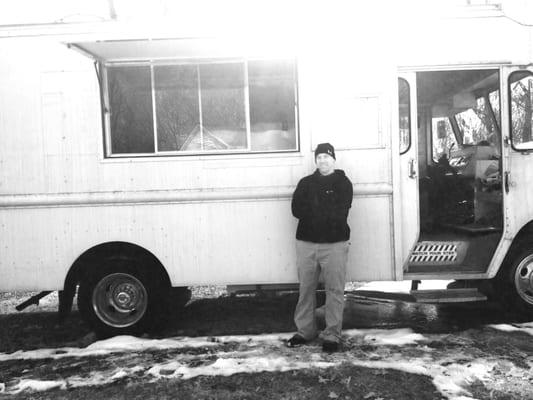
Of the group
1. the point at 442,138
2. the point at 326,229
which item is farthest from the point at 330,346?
the point at 442,138

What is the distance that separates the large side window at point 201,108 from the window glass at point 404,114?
1.05m

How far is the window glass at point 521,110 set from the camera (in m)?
4.82

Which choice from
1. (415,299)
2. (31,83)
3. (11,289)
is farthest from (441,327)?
(31,83)

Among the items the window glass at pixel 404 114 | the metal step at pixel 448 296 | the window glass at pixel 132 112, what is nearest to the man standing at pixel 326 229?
the window glass at pixel 404 114

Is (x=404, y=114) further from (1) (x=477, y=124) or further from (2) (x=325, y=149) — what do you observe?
(1) (x=477, y=124)

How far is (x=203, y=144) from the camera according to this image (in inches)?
185

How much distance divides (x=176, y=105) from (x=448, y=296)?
3.20 meters

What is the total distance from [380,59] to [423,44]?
0.44 metres

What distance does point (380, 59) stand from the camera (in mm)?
4621

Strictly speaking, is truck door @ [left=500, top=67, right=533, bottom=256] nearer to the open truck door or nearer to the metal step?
the open truck door

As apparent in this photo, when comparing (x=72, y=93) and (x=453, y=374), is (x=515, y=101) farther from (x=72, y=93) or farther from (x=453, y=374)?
(x=72, y=93)

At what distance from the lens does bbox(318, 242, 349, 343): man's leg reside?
426 cm

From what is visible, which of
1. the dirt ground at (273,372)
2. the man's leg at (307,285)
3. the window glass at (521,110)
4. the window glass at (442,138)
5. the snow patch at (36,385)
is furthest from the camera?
the window glass at (442,138)

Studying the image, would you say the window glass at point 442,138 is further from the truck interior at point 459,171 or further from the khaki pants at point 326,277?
the khaki pants at point 326,277
